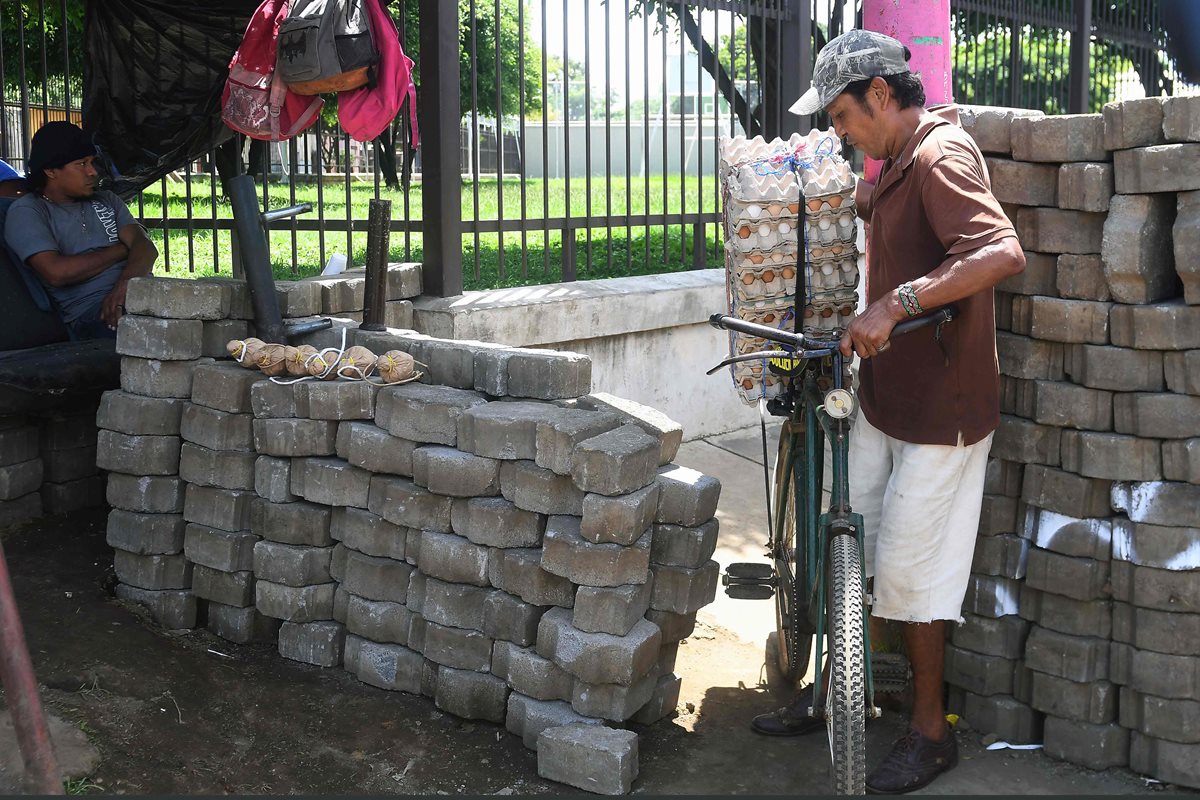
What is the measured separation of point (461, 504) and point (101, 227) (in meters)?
3.01

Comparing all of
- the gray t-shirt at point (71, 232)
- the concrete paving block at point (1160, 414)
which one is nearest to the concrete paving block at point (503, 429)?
the concrete paving block at point (1160, 414)

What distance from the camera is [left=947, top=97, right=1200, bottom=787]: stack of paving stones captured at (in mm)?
3594

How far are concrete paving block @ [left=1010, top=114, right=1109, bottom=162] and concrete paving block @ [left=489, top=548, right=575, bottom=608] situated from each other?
2.01 meters

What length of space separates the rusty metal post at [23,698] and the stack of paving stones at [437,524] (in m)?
1.57

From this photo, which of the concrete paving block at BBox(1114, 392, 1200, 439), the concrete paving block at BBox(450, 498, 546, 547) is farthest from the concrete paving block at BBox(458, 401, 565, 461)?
the concrete paving block at BBox(1114, 392, 1200, 439)

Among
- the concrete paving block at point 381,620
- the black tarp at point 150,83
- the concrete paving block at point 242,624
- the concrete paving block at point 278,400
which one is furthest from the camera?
the black tarp at point 150,83

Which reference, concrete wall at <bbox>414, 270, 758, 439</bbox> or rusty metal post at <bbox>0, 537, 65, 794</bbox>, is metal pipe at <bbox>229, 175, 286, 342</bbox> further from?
rusty metal post at <bbox>0, 537, 65, 794</bbox>

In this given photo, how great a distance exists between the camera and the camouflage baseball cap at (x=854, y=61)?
3.56 metres

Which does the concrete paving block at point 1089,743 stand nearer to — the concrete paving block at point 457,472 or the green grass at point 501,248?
the concrete paving block at point 457,472

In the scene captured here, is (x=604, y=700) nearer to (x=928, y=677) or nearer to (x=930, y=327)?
(x=928, y=677)

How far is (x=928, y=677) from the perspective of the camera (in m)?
3.85

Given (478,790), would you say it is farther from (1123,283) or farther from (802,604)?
(1123,283)

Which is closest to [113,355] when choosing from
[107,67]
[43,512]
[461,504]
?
[43,512]

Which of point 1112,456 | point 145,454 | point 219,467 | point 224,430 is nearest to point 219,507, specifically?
point 219,467
